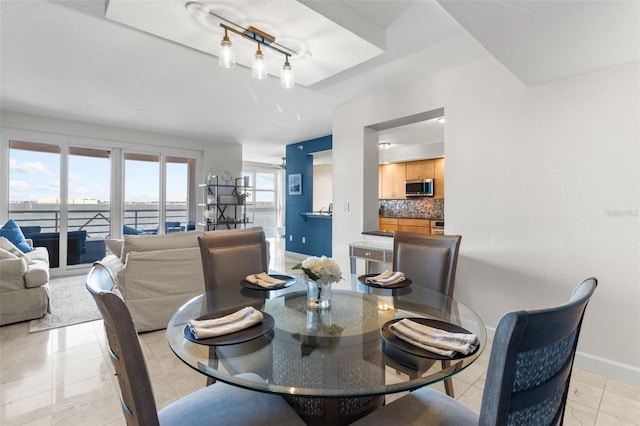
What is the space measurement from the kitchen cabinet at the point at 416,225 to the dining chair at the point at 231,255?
4.96 m

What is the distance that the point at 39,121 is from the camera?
4.87 metres

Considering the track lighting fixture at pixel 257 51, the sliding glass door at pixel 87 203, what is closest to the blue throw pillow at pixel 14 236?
the sliding glass door at pixel 87 203

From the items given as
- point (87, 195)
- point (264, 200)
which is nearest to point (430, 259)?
point (87, 195)

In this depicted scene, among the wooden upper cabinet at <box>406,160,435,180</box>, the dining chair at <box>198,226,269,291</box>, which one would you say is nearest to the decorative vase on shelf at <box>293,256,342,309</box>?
the dining chair at <box>198,226,269,291</box>

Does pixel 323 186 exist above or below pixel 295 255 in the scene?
above

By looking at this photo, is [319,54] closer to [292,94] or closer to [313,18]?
[313,18]

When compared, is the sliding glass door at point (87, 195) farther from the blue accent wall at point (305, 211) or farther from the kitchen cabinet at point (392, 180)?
the kitchen cabinet at point (392, 180)

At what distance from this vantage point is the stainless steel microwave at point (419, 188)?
21.9 ft

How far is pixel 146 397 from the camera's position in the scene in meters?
0.84

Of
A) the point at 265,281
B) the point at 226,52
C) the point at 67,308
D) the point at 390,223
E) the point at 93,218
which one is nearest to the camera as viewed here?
the point at 265,281

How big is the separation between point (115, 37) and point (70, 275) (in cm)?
438

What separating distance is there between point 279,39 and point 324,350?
6.89ft

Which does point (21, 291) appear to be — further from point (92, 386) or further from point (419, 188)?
point (419, 188)

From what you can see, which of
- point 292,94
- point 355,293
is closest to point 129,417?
point 355,293
